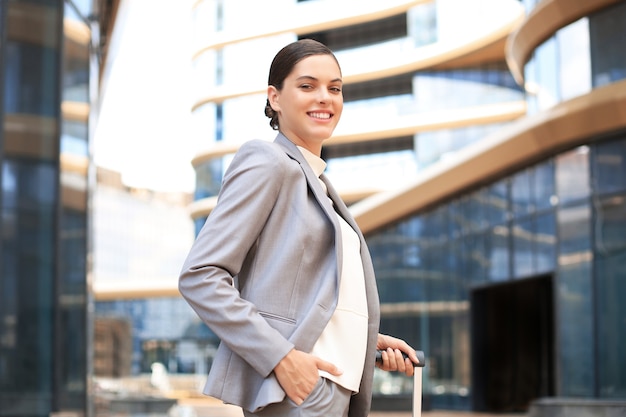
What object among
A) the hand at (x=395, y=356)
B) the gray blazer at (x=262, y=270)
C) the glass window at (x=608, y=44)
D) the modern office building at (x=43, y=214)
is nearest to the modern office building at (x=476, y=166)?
the glass window at (x=608, y=44)

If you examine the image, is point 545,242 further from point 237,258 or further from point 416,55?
point 237,258

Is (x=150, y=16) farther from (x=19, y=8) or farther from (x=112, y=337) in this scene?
(x=19, y=8)

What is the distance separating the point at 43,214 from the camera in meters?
9.88

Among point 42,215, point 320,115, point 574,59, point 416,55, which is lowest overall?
point 320,115

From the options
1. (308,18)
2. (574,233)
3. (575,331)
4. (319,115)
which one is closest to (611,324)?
(575,331)

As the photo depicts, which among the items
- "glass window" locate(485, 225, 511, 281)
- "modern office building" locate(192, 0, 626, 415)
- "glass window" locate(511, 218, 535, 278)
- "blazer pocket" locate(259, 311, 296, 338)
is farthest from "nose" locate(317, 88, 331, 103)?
"glass window" locate(485, 225, 511, 281)

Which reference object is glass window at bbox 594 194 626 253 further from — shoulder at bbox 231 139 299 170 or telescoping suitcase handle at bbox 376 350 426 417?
shoulder at bbox 231 139 299 170

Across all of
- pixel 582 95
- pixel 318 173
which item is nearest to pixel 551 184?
pixel 582 95

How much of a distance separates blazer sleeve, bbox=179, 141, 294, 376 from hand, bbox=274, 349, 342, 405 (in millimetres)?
20

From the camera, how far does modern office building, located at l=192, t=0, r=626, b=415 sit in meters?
19.4

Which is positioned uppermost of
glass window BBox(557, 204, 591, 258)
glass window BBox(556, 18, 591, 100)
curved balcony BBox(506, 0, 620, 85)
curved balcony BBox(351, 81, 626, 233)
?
curved balcony BBox(506, 0, 620, 85)

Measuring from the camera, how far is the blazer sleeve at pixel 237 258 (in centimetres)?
231

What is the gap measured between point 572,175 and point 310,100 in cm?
1903

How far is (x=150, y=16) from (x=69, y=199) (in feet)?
146
